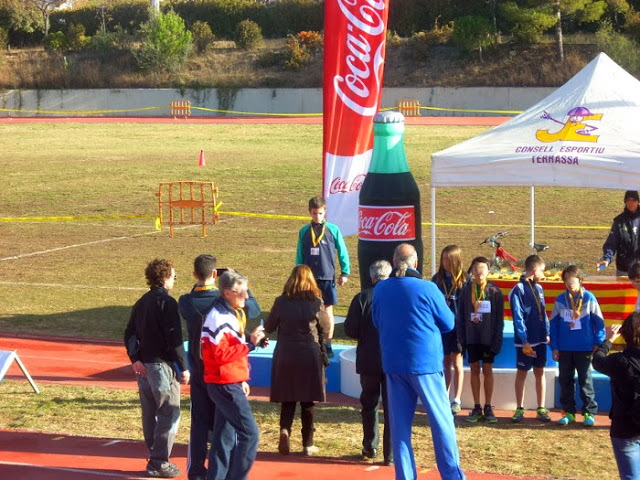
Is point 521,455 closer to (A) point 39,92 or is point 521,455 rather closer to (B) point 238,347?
(B) point 238,347

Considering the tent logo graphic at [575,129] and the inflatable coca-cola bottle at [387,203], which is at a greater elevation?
the tent logo graphic at [575,129]

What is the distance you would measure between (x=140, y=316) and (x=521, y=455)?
337 cm

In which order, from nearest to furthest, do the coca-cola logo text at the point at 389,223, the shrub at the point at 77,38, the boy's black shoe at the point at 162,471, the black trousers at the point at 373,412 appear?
1. the boy's black shoe at the point at 162,471
2. the black trousers at the point at 373,412
3. the coca-cola logo text at the point at 389,223
4. the shrub at the point at 77,38

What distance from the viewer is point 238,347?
7918 mm

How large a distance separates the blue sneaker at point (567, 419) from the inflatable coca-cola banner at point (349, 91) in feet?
13.2

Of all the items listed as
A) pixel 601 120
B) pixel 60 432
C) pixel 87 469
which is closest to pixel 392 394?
pixel 87 469

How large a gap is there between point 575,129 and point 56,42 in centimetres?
6990

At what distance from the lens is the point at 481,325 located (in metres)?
10.2

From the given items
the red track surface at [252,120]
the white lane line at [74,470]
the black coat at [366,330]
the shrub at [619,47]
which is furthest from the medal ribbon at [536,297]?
the shrub at [619,47]

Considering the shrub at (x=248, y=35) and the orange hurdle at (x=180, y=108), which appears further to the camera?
the shrub at (x=248, y=35)

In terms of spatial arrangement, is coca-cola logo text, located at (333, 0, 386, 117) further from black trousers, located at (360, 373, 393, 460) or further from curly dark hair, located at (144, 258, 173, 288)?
curly dark hair, located at (144, 258, 173, 288)

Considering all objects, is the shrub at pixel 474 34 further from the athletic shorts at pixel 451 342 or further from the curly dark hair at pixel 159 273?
the curly dark hair at pixel 159 273

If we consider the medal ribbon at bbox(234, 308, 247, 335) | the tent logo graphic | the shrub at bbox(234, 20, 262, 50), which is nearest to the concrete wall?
the shrub at bbox(234, 20, 262, 50)

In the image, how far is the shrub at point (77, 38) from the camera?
7864 centimetres
